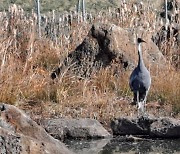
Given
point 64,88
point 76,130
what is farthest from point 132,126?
point 64,88

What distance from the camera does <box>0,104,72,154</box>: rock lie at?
4.65 m

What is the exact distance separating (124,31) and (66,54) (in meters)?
1.05

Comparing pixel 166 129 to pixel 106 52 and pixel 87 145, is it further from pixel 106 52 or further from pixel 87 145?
pixel 106 52

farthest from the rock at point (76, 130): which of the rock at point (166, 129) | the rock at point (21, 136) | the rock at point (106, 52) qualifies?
the rock at point (106, 52)

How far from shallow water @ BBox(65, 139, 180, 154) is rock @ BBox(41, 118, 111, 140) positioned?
0.11m

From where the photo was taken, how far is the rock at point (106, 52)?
1056 cm

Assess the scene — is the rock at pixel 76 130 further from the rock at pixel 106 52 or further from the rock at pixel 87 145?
the rock at pixel 106 52

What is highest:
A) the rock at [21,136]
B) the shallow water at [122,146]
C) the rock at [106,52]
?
the rock at [21,136]

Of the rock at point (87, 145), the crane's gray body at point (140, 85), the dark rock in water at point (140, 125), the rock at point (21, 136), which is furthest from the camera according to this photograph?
the crane's gray body at point (140, 85)

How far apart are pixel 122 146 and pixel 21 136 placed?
9.24ft

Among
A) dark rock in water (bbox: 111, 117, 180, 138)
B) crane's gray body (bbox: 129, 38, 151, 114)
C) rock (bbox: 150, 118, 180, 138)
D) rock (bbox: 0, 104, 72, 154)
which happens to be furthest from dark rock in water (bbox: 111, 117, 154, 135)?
rock (bbox: 0, 104, 72, 154)

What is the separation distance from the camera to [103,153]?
23.1 feet

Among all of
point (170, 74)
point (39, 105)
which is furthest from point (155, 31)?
point (39, 105)

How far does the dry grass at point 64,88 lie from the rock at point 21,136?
292 centimetres
